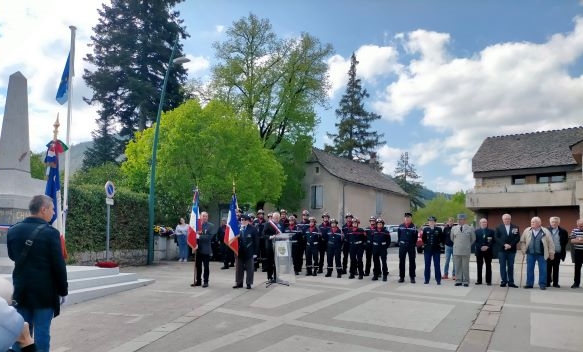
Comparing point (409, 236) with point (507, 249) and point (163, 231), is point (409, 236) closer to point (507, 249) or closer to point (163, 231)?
point (507, 249)

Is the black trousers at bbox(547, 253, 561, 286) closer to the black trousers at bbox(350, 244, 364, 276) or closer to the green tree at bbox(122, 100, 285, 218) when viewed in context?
the black trousers at bbox(350, 244, 364, 276)

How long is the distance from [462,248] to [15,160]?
1155 centimetres

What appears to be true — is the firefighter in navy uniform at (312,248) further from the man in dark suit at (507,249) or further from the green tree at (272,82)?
the green tree at (272,82)

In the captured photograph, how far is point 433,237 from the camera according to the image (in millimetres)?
14578

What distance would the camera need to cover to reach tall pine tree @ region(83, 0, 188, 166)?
1694 inches

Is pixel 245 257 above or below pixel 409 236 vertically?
below

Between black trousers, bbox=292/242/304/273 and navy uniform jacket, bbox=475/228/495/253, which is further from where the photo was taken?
black trousers, bbox=292/242/304/273

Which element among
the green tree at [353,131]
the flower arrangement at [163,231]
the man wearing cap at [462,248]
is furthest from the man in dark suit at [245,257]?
the green tree at [353,131]

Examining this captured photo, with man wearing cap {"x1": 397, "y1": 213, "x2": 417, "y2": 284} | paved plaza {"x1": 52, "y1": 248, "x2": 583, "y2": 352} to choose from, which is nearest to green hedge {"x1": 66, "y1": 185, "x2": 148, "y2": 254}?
paved plaza {"x1": 52, "y1": 248, "x2": 583, "y2": 352}

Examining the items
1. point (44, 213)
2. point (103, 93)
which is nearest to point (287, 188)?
point (103, 93)

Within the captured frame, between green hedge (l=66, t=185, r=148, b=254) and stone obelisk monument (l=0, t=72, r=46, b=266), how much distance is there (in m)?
4.03

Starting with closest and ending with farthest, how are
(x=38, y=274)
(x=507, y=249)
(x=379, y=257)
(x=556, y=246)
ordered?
(x=38, y=274), (x=507, y=249), (x=556, y=246), (x=379, y=257)

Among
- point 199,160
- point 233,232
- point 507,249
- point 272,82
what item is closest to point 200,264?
point 233,232

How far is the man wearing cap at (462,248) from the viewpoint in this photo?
14094mm
